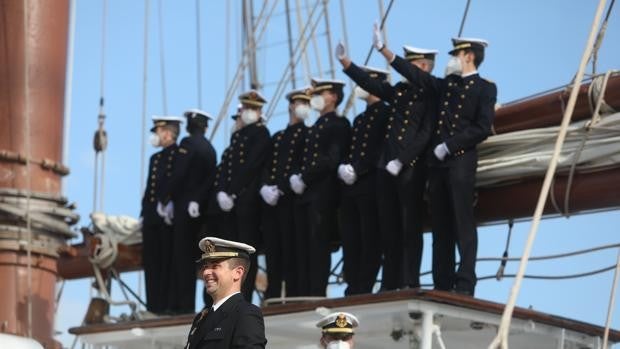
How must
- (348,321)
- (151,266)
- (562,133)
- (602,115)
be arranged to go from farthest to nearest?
(151,266) → (602,115) → (348,321) → (562,133)

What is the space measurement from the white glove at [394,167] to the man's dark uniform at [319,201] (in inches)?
24.2

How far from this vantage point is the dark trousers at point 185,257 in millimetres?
10859

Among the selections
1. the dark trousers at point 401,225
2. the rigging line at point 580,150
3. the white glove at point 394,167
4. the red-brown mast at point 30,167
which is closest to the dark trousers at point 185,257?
the red-brown mast at point 30,167

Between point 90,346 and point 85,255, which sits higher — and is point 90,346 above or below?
below

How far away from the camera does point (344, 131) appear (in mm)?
10055

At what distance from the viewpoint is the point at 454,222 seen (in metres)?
9.13

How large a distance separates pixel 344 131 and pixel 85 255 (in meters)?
2.93

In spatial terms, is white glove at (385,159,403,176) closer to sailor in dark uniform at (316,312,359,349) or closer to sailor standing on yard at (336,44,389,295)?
sailor standing on yard at (336,44,389,295)

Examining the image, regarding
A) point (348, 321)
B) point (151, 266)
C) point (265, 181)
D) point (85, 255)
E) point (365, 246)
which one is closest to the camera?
point (348, 321)

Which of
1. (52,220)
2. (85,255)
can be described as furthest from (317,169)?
(85,255)

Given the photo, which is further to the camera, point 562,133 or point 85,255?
point 85,255

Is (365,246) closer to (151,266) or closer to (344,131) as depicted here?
(344,131)

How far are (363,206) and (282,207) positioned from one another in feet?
2.55

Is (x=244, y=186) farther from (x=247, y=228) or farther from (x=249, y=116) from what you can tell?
(x=249, y=116)
